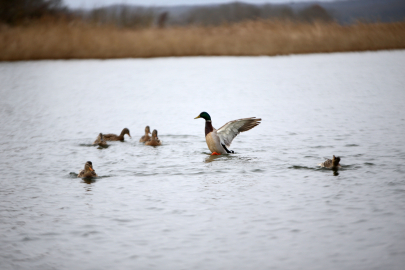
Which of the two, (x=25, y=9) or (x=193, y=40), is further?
(x=25, y=9)

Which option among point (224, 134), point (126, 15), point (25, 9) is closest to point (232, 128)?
point (224, 134)

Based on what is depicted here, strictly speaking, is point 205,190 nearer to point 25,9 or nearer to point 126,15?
point 126,15

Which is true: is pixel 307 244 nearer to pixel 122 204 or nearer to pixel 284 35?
pixel 122 204

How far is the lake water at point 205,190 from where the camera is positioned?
5312 mm

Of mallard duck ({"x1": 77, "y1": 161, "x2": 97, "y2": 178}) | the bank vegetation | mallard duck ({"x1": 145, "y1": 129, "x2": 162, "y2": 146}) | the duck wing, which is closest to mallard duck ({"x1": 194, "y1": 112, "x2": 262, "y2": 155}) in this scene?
the duck wing

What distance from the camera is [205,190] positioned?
755 cm

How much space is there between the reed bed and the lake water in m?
11.0

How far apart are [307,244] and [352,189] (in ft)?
7.10

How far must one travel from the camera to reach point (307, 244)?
5410 millimetres

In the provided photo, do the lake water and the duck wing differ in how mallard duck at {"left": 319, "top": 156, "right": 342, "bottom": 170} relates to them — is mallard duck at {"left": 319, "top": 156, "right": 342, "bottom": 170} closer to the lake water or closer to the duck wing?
the lake water

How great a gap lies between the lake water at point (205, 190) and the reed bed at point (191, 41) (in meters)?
11.0

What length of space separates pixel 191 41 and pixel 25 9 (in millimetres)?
12965

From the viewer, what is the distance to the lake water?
5312 millimetres

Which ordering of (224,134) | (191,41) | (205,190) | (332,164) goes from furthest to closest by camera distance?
(191,41)
(224,134)
(332,164)
(205,190)
